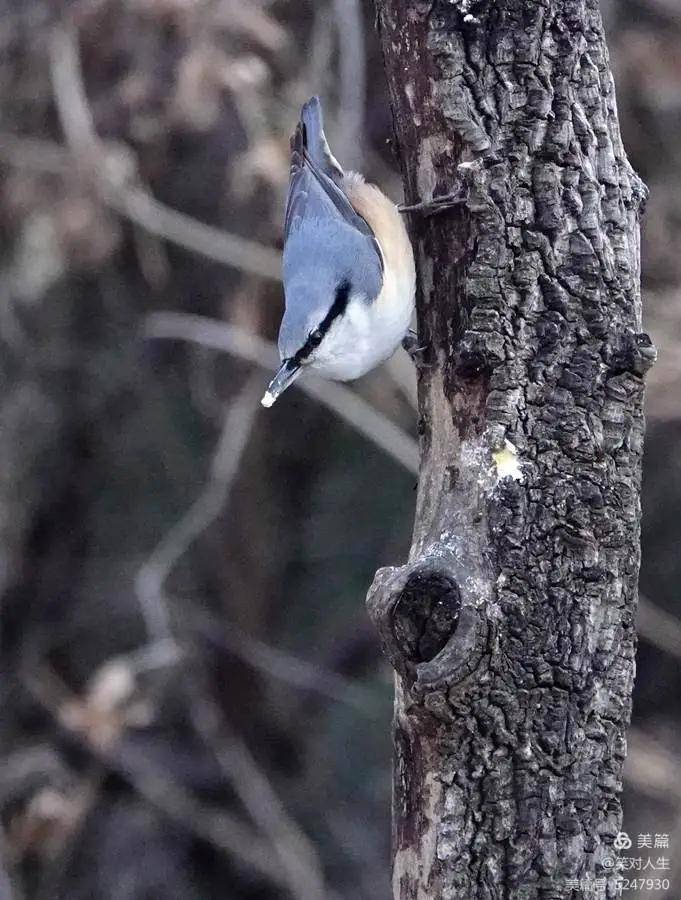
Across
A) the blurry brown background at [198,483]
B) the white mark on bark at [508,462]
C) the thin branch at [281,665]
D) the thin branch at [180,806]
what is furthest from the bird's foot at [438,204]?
the thin branch at [180,806]

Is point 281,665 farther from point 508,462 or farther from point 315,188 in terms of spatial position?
point 508,462

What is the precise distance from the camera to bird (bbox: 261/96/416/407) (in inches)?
97.5

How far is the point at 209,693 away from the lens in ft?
15.1

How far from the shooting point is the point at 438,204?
2.01m

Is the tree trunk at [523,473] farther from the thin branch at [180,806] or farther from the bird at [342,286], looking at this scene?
the thin branch at [180,806]

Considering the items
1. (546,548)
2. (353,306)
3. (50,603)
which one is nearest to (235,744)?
(50,603)

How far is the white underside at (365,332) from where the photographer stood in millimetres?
2496

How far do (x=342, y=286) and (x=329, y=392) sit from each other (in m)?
1.20

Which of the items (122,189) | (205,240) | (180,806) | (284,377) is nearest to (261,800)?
(180,806)

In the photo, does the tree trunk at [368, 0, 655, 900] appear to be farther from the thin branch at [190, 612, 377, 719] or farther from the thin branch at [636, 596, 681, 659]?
the thin branch at [190, 612, 377, 719]

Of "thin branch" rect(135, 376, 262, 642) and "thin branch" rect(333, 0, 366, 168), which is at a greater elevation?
"thin branch" rect(333, 0, 366, 168)

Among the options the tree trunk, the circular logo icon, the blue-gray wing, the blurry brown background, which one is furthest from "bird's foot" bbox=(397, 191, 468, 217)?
the blurry brown background

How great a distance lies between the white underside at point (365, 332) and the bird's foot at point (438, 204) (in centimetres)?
38

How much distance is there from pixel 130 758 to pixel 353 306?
99.8 inches
